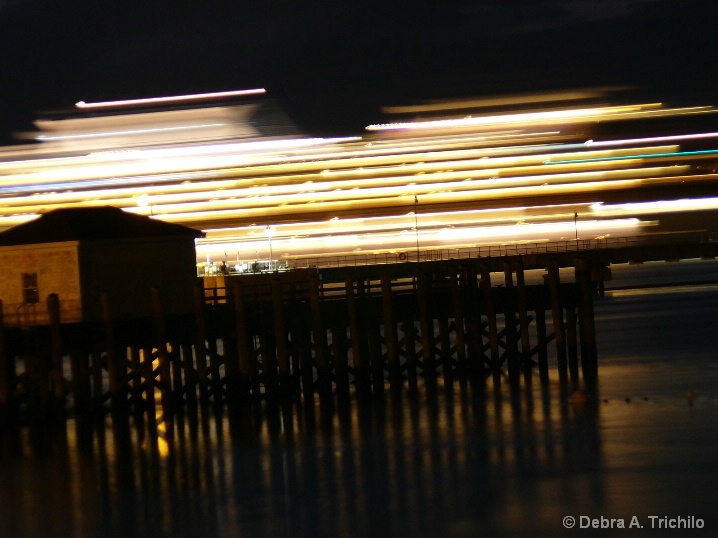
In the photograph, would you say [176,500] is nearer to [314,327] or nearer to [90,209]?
[314,327]

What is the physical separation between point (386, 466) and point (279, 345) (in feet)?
14.0

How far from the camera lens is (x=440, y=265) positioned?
32062 millimetres

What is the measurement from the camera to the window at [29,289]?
14969 mm

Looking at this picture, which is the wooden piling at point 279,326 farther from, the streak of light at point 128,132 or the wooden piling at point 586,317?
the streak of light at point 128,132

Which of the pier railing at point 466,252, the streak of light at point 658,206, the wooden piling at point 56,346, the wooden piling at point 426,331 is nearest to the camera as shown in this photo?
the wooden piling at point 56,346

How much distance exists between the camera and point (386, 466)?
11258mm

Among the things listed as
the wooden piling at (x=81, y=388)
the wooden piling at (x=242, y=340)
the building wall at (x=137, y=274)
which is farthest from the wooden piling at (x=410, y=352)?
the wooden piling at (x=81, y=388)

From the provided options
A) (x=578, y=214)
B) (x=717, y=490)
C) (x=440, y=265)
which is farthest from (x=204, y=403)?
(x=578, y=214)

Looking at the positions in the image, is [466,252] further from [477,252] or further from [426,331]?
[426,331]

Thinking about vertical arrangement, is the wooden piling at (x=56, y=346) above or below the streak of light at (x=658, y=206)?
below

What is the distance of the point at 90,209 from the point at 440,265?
17.2m

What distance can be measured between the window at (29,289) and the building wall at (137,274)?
762mm

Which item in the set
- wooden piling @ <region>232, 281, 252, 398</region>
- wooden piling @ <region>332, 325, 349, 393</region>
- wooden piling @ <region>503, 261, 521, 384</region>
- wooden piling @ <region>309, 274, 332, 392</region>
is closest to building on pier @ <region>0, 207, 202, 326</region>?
wooden piling @ <region>232, 281, 252, 398</region>

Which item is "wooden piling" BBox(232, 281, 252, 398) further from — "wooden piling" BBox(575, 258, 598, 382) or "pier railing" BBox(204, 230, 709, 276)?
"pier railing" BBox(204, 230, 709, 276)
